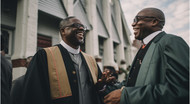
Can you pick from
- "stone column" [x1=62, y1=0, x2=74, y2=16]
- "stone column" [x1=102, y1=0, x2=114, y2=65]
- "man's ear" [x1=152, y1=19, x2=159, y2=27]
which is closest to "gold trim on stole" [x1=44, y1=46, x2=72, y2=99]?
"man's ear" [x1=152, y1=19, x2=159, y2=27]

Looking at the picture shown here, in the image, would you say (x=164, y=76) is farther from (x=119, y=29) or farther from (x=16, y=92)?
(x=119, y=29)

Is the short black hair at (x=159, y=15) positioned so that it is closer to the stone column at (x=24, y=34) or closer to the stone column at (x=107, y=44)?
the stone column at (x=24, y=34)

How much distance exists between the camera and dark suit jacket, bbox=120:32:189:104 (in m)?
1.17

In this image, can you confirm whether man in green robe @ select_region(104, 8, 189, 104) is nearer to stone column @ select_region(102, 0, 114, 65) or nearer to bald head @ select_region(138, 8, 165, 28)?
bald head @ select_region(138, 8, 165, 28)

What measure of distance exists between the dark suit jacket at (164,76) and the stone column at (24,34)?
14.8 ft

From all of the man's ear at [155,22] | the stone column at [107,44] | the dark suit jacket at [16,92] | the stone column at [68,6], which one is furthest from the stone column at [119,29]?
the man's ear at [155,22]

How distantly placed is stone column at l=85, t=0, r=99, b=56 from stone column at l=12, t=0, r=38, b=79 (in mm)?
4438

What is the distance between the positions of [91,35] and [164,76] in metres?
8.21

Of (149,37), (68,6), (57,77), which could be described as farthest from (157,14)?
(68,6)

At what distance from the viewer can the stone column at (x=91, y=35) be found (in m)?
9.21

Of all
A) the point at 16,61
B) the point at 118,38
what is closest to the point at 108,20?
the point at 118,38

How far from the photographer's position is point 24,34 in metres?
5.05

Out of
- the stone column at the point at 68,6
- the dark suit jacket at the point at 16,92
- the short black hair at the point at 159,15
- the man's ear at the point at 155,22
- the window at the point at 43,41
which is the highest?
the stone column at the point at 68,6

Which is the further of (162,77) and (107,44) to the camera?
(107,44)
